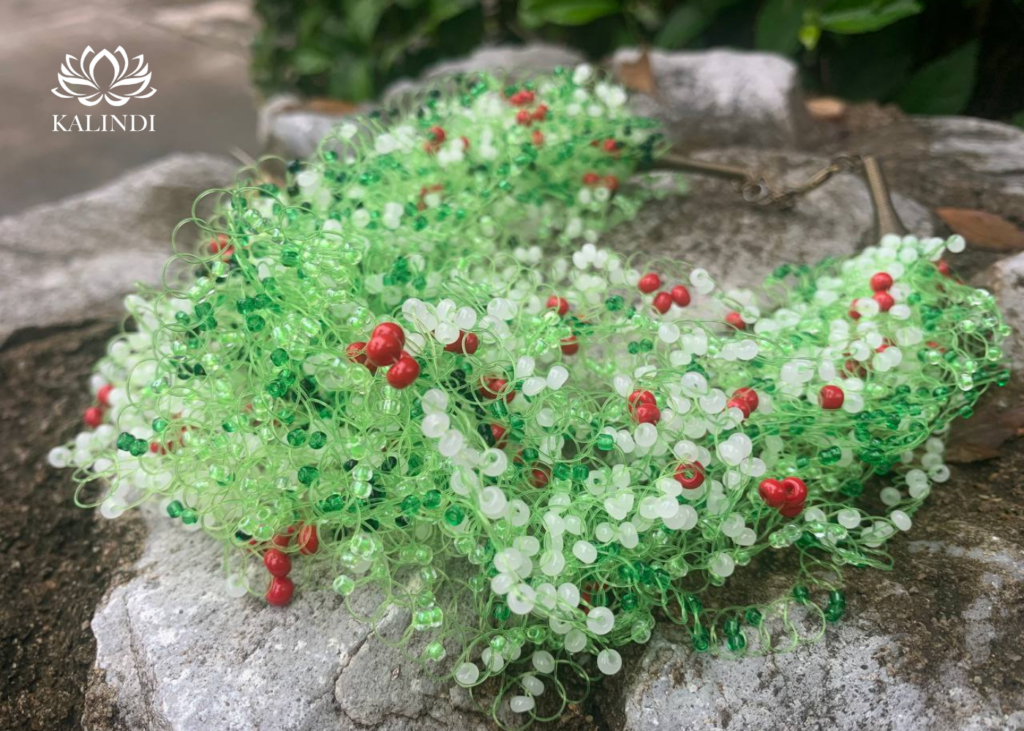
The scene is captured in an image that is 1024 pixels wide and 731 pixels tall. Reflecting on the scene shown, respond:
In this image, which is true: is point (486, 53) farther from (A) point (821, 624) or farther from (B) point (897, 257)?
(A) point (821, 624)

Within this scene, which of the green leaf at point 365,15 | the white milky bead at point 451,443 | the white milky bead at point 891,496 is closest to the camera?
the white milky bead at point 451,443

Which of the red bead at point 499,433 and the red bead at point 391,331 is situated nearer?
the red bead at point 391,331

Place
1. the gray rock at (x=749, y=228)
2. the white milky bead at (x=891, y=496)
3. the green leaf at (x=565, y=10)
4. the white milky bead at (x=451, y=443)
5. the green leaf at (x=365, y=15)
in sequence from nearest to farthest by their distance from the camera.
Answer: the white milky bead at (x=451, y=443)
the white milky bead at (x=891, y=496)
the gray rock at (x=749, y=228)
the green leaf at (x=565, y=10)
the green leaf at (x=365, y=15)

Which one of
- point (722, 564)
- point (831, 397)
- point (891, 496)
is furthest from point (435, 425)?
point (891, 496)

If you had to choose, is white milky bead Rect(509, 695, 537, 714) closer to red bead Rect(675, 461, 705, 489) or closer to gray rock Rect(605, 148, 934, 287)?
red bead Rect(675, 461, 705, 489)

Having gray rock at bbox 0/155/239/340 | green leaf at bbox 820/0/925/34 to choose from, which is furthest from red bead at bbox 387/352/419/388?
green leaf at bbox 820/0/925/34

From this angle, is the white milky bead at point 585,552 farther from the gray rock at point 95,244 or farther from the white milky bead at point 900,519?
the gray rock at point 95,244

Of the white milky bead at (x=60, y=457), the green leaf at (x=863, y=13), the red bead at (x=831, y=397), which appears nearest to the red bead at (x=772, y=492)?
the red bead at (x=831, y=397)

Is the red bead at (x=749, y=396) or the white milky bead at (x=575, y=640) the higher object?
the red bead at (x=749, y=396)
